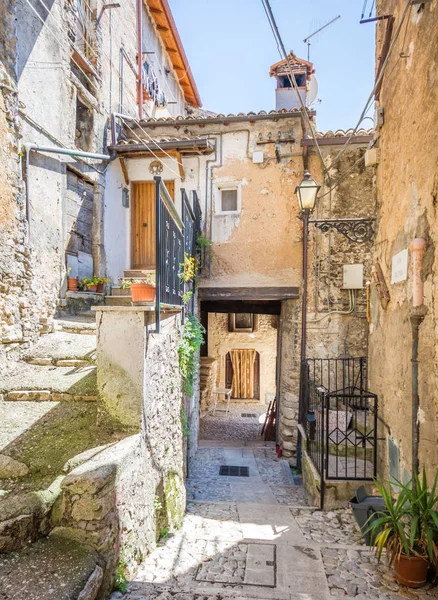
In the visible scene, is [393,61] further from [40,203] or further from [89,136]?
[89,136]

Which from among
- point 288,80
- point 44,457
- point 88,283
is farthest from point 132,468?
point 288,80

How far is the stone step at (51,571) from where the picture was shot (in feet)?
5.82

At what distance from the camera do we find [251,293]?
770 cm

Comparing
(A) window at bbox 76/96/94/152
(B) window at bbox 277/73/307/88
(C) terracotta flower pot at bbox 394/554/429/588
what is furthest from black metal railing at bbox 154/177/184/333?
(B) window at bbox 277/73/307/88

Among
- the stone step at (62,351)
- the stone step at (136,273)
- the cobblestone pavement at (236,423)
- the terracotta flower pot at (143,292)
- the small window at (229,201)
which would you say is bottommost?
the cobblestone pavement at (236,423)

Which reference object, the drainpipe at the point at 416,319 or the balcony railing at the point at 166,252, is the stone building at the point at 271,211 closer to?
the balcony railing at the point at 166,252

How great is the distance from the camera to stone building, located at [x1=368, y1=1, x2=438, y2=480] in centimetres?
295

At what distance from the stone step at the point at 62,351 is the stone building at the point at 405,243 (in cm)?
356

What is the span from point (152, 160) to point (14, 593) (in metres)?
8.16

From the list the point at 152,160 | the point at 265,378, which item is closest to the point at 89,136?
the point at 152,160

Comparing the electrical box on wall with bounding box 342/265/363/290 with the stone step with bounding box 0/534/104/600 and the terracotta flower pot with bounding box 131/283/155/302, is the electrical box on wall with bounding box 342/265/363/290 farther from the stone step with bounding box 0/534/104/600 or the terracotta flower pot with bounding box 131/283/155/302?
the stone step with bounding box 0/534/104/600

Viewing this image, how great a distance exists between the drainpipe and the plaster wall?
1025 centimetres

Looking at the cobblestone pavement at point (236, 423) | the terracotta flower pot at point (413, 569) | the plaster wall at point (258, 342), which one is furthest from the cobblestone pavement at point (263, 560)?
the plaster wall at point (258, 342)

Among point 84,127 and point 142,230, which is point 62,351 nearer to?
point 142,230
